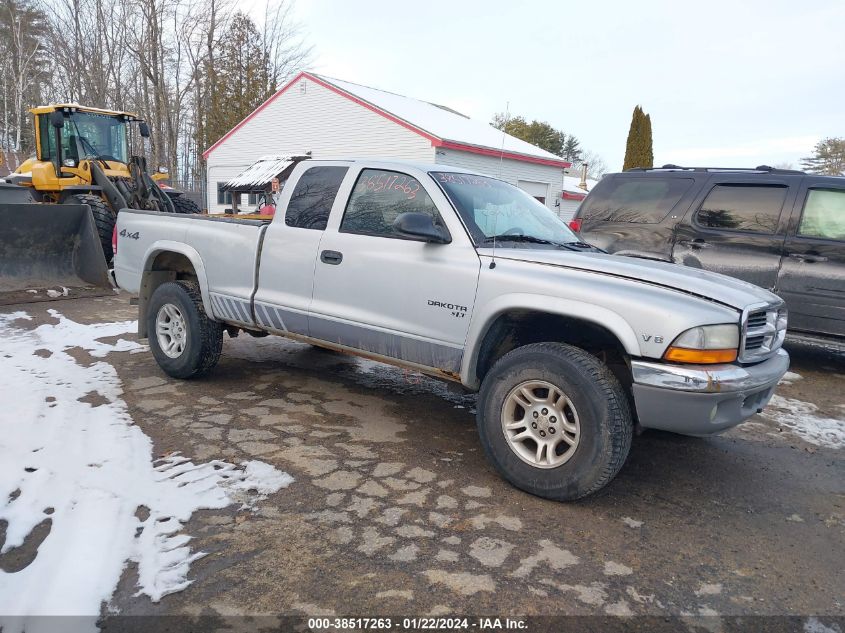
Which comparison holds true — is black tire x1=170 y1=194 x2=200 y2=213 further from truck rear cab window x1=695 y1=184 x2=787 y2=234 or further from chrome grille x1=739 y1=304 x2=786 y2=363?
chrome grille x1=739 y1=304 x2=786 y2=363

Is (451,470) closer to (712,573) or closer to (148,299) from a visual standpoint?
(712,573)

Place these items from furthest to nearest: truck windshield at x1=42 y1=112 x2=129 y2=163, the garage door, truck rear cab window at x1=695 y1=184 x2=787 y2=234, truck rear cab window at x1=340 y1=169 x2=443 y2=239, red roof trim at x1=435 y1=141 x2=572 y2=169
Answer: the garage door < red roof trim at x1=435 y1=141 x2=572 y2=169 < truck windshield at x1=42 y1=112 x2=129 y2=163 < truck rear cab window at x1=695 y1=184 x2=787 y2=234 < truck rear cab window at x1=340 y1=169 x2=443 y2=239

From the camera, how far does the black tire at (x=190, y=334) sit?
4969 mm

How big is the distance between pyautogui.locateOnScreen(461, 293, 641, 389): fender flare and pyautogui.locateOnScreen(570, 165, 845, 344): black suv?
339 centimetres

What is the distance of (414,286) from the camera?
12.4 ft

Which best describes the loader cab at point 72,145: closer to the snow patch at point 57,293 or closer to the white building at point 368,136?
the snow patch at point 57,293

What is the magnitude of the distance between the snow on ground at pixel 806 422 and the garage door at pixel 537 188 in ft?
58.9

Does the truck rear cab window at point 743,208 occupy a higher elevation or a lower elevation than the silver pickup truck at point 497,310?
higher

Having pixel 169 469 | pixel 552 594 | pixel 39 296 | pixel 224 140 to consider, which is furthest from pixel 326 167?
pixel 224 140

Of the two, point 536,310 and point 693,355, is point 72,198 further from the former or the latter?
point 693,355

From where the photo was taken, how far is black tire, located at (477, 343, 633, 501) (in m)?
3.04

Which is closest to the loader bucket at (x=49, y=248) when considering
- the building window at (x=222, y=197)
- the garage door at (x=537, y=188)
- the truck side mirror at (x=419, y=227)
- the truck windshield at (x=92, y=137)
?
the truck windshield at (x=92, y=137)

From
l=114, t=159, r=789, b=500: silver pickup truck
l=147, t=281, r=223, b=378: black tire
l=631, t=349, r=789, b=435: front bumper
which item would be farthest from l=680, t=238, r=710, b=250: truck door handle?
l=147, t=281, r=223, b=378: black tire

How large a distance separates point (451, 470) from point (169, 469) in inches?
65.3
